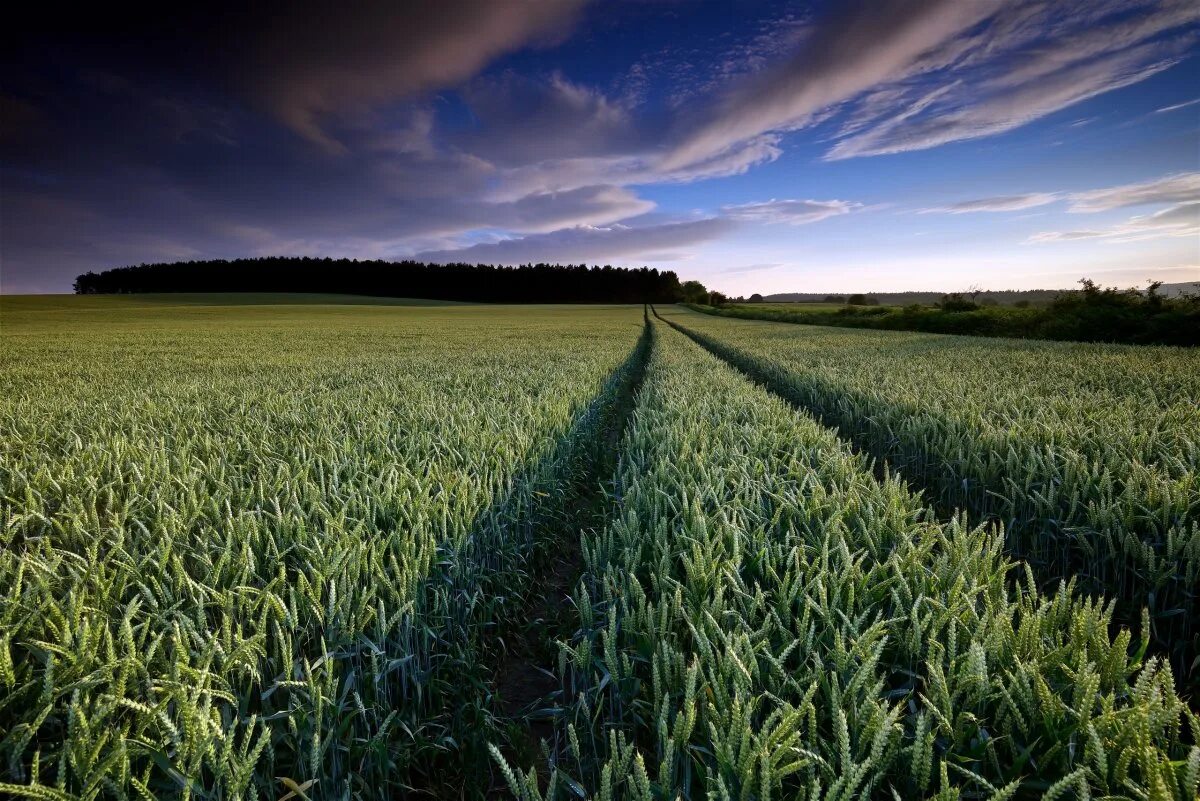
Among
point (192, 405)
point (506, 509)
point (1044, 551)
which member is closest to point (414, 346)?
point (192, 405)

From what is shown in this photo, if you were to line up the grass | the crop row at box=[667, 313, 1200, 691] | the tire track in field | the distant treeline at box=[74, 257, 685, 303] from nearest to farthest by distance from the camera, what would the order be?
1. the tire track in field
2. the crop row at box=[667, 313, 1200, 691]
3. the grass
4. the distant treeline at box=[74, 257, 685, 303]

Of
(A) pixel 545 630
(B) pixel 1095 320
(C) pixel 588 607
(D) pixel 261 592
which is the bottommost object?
(A) pixel 545 630

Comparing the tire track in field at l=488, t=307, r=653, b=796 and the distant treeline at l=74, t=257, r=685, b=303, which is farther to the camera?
the distant treeline at l=74, t=257, r=685, b=303

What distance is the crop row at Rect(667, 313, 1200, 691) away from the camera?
335 cm

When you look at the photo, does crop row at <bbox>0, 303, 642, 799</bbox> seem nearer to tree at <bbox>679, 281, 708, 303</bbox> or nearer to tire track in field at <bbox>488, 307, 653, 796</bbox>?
tire track in field at <bbox>488, 307, 653, 796</bbox>

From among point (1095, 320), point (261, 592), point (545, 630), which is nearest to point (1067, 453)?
point (545, 630)

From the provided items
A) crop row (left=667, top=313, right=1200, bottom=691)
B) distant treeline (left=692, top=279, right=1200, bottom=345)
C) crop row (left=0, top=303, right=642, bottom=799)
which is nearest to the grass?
distant treeline (left=692, top=279, right=1200, bottom=345)

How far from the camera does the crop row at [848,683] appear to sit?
139 centimetres

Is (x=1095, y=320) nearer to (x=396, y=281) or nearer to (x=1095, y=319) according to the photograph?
(x=1095, y=319)

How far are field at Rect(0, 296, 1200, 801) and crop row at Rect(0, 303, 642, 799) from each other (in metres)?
0.03

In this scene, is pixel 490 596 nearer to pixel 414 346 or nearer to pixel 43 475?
pixel 43 475

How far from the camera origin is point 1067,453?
4449mm

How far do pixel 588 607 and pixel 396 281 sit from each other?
128 meters

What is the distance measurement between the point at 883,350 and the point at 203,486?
18647 millimetres
